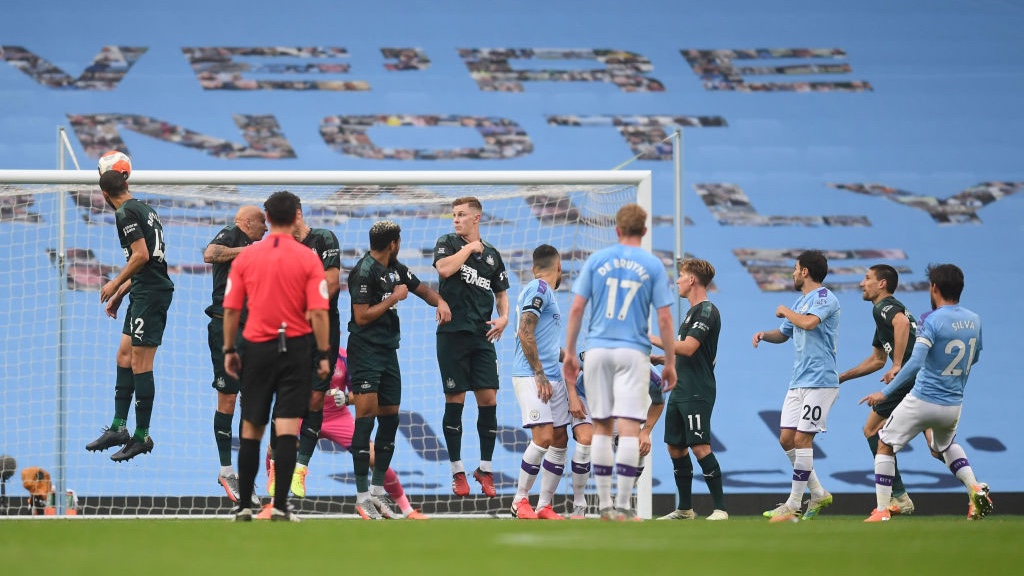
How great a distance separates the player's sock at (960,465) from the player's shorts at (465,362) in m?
3.71

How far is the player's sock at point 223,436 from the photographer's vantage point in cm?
931

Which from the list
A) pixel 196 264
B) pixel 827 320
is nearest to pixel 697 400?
pixel 827 320

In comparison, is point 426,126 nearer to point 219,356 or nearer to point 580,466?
point 219,356

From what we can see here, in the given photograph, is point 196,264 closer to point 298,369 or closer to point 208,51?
point 208,51

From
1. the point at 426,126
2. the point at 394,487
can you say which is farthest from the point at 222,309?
the point at 426,126

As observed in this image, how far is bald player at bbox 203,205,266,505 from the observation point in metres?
9.10

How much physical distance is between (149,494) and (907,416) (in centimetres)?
754

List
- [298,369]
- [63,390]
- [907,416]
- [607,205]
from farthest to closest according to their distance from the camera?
[607,205] < [63,390] < [907,416] < [298,369]

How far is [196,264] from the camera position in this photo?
1373cm

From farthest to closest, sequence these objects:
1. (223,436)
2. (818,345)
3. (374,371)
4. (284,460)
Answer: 1. (818,345)
2. (223,436)
3. (374,371)
4. (284,460)

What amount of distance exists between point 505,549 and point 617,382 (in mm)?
2167

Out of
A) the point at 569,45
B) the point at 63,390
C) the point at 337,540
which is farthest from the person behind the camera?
the point at 569,45

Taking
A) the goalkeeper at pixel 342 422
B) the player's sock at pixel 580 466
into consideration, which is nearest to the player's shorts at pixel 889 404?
the player's sock at pixel 580 466

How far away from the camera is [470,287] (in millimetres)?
9617
